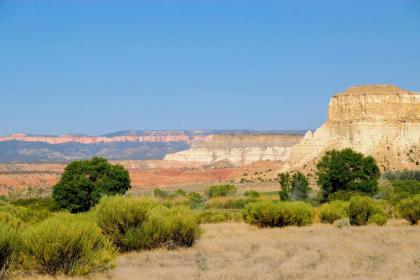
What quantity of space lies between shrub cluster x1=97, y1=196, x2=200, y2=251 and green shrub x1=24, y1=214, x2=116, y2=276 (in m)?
4.16

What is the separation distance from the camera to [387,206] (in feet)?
117

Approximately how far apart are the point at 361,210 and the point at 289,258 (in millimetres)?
12424

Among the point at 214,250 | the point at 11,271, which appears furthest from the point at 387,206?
the point at 11,271

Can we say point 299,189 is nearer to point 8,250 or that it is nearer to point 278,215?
point 278,215

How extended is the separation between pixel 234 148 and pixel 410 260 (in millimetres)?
181179

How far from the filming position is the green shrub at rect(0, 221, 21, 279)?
41.2 ft

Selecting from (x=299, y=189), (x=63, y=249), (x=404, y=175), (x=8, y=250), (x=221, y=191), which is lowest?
(x=221, y=191)

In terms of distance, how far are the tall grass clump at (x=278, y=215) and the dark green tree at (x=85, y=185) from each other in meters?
18.0

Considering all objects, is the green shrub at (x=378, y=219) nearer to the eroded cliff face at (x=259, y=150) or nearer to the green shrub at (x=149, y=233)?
the green shrub at (x=149, y=233)

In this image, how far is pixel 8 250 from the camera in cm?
1273

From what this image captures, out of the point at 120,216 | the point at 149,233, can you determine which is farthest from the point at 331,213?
the point at 120,216

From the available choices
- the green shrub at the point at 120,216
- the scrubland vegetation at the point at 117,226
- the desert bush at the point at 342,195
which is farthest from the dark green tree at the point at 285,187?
the green shrub at the point at 120,216

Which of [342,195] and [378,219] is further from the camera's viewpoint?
[342,195]

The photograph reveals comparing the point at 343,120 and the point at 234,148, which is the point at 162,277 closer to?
the point at 343,120
